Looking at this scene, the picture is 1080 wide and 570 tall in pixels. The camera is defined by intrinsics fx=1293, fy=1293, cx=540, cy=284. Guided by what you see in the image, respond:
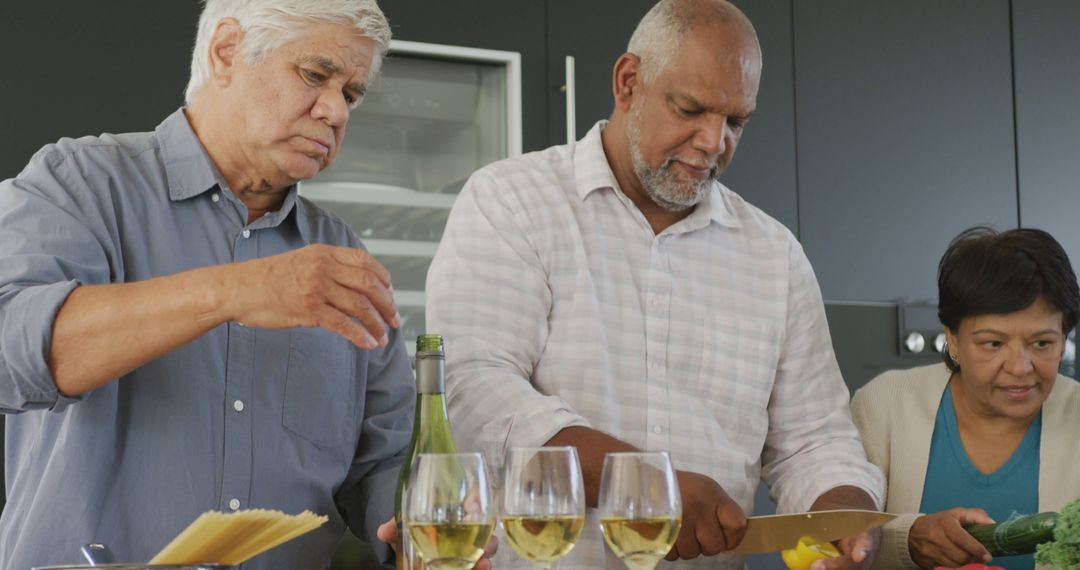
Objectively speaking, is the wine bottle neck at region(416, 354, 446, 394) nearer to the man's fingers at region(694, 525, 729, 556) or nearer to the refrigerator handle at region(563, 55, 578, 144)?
the man's fingers at region(694, 525, 729, 556)

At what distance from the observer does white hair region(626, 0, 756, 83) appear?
1776 millimetres

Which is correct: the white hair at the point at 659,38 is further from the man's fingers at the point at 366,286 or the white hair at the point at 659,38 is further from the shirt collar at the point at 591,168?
the man's fingers at the point at 366,286

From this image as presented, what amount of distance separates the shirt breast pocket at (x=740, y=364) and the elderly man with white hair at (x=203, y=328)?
43 centimetres

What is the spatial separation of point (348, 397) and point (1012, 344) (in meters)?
1.11

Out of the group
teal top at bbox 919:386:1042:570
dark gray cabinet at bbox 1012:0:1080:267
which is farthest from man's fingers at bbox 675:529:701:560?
dark gray cabinet at bbox 1012:0:1080:267

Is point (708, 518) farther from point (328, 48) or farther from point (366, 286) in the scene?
point (328, 48)

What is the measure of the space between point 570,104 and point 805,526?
1856mm

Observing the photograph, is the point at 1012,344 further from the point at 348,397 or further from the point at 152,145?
the point at 152,145

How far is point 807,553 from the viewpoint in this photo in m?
1.41

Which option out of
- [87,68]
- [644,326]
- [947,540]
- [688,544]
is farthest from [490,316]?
[87,68]

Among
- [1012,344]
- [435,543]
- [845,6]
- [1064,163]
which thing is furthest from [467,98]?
[435,543]

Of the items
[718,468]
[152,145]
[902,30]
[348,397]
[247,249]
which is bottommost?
[718,468]

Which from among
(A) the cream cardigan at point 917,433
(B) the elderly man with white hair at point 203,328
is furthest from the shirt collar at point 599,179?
(A) the cream cardigan at point 917,433

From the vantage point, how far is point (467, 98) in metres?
3.05
